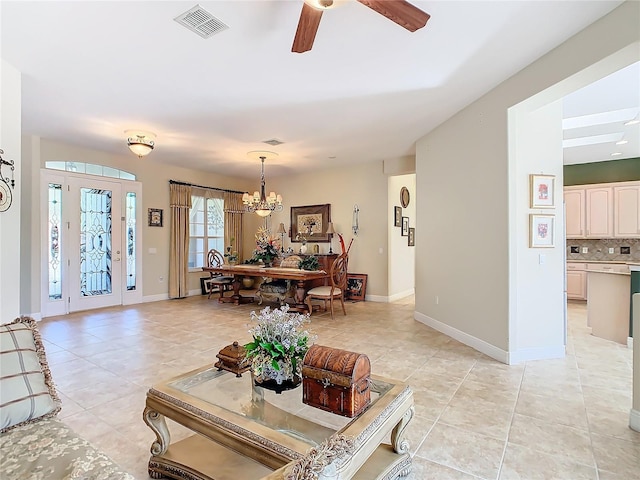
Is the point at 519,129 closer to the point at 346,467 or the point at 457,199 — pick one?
the point at 457,199

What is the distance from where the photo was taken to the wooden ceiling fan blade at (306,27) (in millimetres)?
1907

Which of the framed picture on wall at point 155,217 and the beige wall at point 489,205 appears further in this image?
the framed picture on wall at point 155,217

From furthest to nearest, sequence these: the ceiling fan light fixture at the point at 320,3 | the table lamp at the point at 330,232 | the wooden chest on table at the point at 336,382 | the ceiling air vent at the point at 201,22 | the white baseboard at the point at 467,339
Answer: the table lamp at the point at 330,232, the white baseboard at the point at 467,339, the ceiling air vent at the point at 201,22, the ceiling fan light fixture at the point at 320,3, the wooden chest on table at the point at 336,382

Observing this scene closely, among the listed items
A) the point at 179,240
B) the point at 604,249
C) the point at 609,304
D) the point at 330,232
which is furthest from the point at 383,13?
the point at 604,249

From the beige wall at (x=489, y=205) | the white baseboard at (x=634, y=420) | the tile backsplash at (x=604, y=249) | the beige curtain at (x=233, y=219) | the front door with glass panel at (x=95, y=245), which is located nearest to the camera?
the white baseboard at (x=634, y=420)

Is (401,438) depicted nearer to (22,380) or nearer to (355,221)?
(22,380)

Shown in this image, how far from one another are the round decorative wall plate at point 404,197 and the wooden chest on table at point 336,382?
6.04 meters

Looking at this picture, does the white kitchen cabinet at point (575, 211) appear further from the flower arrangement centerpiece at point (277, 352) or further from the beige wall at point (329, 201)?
the flower arrangement centerpiece at point (277, 352)

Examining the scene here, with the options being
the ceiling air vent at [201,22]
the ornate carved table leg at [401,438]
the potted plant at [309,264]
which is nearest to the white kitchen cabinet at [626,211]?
the potted plant at [309,264]

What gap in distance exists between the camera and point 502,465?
5.88 ft

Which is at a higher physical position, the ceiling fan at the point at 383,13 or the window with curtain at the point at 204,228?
the ceiling fan at the point at 383,13

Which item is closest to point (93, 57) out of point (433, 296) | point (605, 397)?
point (433, 296)

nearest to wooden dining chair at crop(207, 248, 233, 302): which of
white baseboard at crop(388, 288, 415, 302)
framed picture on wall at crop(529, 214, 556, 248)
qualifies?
white baseboard at crop(388, 288, 415, 302)

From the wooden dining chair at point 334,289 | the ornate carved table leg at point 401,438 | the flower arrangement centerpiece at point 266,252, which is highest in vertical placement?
the flower arrangement centerpiece at point 266,252
